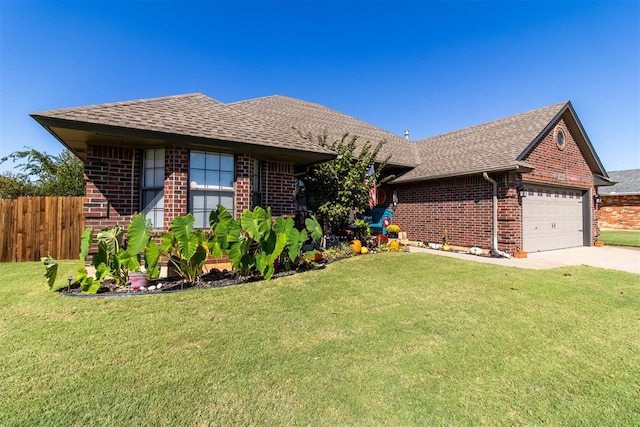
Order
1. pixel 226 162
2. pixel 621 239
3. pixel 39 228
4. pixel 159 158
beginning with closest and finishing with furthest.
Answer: pixel 159 158 → pixel 226 162 → pixel 39 228 → pixel 621 239

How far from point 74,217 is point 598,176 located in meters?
21.4

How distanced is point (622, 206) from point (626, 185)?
1955mm

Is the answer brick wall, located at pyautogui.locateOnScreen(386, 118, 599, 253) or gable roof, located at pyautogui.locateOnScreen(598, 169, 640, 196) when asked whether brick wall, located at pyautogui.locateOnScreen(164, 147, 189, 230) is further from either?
gable roof, located at pyautogui.locateOnScreen(598, 169, 640, 196)

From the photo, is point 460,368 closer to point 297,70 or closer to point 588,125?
point 588,125

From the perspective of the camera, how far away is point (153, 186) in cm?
646

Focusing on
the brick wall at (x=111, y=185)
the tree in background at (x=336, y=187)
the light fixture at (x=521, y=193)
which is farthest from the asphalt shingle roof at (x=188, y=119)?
the light fixture at (x=521, y=193)

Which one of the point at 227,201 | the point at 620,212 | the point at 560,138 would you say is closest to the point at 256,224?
the point at 227,201

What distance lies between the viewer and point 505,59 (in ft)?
38.5

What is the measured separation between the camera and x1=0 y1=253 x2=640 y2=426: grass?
2.24 metres

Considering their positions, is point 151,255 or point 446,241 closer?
point 151,255

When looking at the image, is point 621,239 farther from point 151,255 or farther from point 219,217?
point 151,255

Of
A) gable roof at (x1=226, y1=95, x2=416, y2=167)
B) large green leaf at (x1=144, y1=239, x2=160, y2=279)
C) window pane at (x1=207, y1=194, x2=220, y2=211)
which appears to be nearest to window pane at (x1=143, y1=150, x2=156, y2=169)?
window pane at (x1=207, y1=194, x2=220, y2=211)

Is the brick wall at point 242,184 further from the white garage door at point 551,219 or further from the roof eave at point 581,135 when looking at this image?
the white garage door at point 551,219

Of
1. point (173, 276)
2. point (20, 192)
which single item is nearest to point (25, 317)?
point (173, 276)
